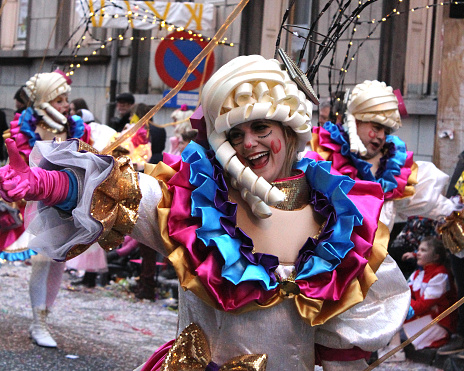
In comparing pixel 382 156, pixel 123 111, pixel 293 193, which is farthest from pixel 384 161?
pixel 123 111

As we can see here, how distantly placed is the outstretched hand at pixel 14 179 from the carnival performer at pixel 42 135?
3.44m

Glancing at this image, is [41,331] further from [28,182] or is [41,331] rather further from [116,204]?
[28,182]

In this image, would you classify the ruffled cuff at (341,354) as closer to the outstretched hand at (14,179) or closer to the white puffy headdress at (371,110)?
the outstretched hand at (14,179)

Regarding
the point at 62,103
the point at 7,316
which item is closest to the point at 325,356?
the point at 62,103

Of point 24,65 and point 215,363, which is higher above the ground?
point 24,65

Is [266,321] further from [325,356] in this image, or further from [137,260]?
[137,260]

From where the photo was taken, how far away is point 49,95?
624 cm

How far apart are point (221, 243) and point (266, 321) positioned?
0.32 m

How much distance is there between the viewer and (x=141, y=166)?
759 centimetres

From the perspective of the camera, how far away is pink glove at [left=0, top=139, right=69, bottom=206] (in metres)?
2.49

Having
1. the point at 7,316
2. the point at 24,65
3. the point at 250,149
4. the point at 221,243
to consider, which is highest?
the point at 24,65

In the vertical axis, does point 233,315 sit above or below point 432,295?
above

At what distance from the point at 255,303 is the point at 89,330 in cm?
412

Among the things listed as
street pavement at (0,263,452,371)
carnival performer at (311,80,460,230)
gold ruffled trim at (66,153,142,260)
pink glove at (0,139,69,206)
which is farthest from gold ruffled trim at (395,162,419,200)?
pink glove at (0,139,69,206)
